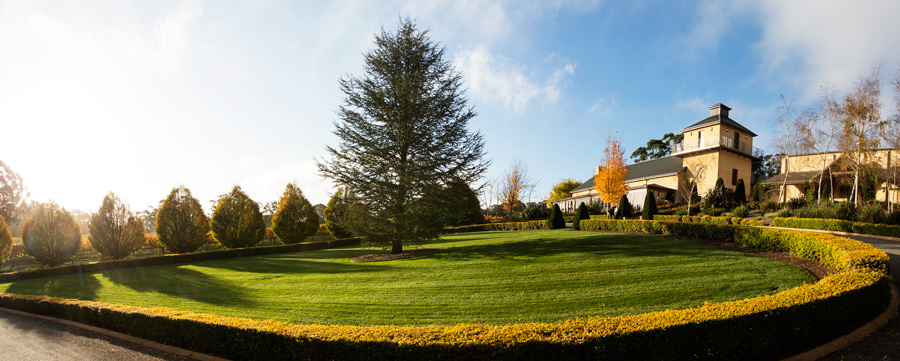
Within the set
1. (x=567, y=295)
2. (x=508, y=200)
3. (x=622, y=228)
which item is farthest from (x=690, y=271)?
(x=508, y=200)

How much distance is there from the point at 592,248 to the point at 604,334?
921cm

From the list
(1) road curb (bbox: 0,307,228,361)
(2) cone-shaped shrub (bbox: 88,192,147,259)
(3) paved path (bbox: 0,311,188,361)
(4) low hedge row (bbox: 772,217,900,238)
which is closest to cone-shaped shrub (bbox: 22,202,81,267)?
(2) cone-shaped shrub (bbox: 88,192,147,259)

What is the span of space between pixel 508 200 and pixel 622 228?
2820 cm

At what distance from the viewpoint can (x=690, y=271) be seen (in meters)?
9.21

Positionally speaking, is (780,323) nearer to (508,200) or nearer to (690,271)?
(690,271)

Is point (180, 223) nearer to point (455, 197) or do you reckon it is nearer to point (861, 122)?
point (455, 197)

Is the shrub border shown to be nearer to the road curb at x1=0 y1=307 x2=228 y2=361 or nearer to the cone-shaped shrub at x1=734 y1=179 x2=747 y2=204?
the road curb at x1=0 y1=307 x2=228 y2=361

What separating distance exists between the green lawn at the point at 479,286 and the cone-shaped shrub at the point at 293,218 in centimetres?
1059

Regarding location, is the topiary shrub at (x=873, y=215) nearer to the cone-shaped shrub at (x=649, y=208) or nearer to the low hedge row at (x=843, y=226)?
the low hedge row at (x=843, y=226)

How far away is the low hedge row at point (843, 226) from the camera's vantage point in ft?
52.2

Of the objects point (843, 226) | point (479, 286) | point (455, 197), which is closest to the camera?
point (479, 286)

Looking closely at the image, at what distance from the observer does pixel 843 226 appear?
56.7ft

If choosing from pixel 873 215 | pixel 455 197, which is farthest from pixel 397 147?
pixel 873 215

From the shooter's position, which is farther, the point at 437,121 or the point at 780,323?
the point at 437,121
